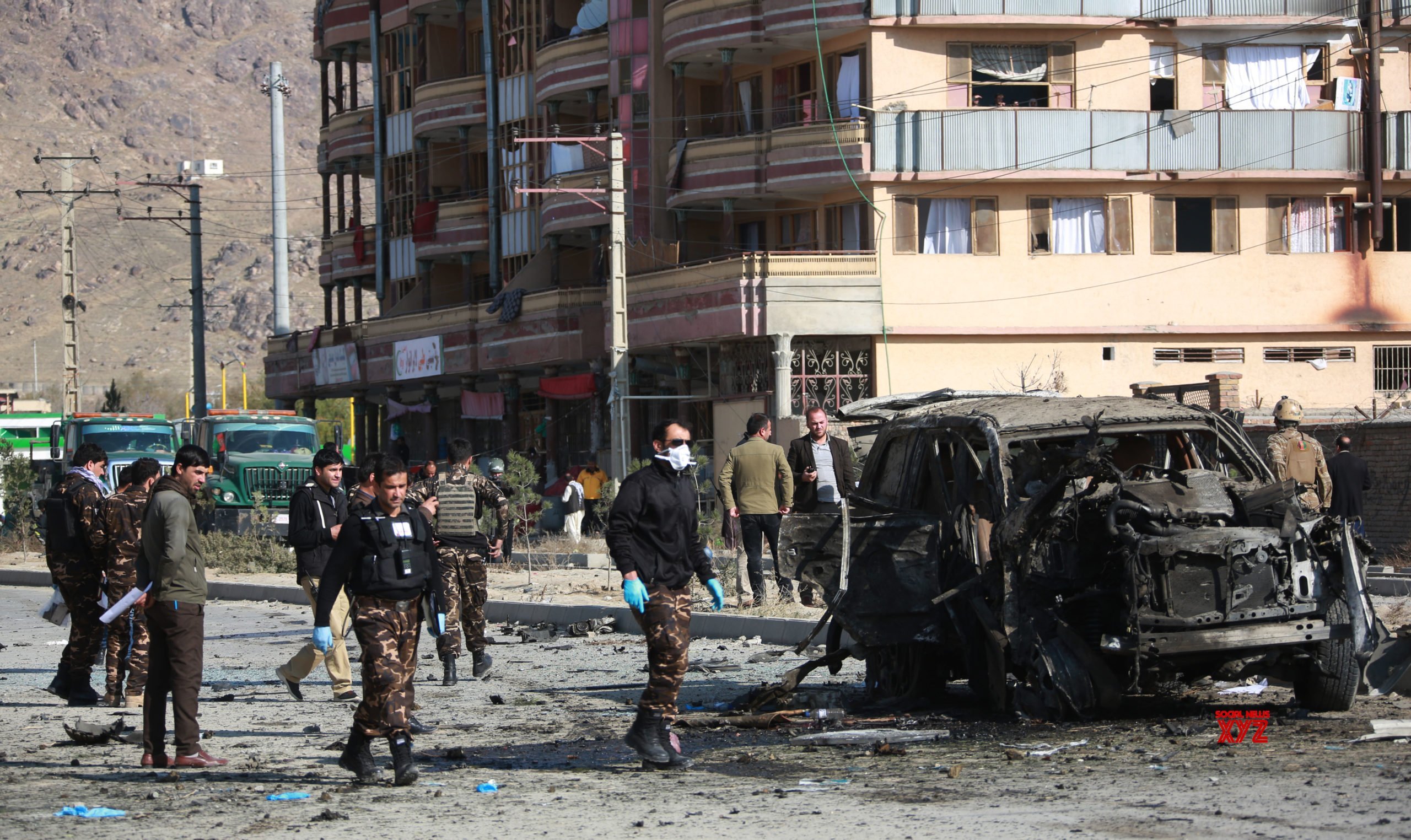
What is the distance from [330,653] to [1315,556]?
6757mm

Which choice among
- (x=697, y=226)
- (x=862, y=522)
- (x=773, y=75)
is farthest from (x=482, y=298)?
(x=862, y=522)

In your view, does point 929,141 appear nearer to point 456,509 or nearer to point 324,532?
point 456,509

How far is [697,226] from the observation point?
141ft

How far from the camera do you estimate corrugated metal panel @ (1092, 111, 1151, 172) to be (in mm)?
37719

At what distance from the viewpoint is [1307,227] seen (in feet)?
127

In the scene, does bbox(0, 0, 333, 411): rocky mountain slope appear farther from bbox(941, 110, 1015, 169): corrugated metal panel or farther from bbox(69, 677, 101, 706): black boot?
bbox(69, 677, 101, 706): black boot

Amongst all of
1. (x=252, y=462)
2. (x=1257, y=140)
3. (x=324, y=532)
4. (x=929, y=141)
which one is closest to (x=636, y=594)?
(x=324, y=532)

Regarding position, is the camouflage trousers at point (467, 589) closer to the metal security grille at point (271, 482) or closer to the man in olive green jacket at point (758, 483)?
the man in olive green jacket at point (758, 483)

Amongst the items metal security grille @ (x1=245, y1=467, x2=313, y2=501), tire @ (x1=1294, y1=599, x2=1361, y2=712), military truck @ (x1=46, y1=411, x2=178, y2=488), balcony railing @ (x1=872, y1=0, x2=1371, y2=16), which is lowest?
tire @ (x1=1294, y1=599, x2=1361, y2=712)

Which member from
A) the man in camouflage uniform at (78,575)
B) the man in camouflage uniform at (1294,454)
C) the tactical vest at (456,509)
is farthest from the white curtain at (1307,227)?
the man in camouflage uniform at (78,575)

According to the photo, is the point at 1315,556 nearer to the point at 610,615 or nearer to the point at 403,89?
the point at 610,615

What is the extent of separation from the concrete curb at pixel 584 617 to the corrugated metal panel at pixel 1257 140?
74.1 feet

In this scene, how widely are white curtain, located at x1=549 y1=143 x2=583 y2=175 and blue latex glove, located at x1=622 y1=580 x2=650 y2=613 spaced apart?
35.4 metres

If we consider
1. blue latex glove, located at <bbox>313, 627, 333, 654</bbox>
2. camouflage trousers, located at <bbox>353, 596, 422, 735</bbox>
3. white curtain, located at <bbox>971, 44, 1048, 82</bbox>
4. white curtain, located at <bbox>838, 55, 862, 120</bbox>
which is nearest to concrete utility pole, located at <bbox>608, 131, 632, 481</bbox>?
white curtain, located at <bbox>838, 55, 862, 120</bbox>
